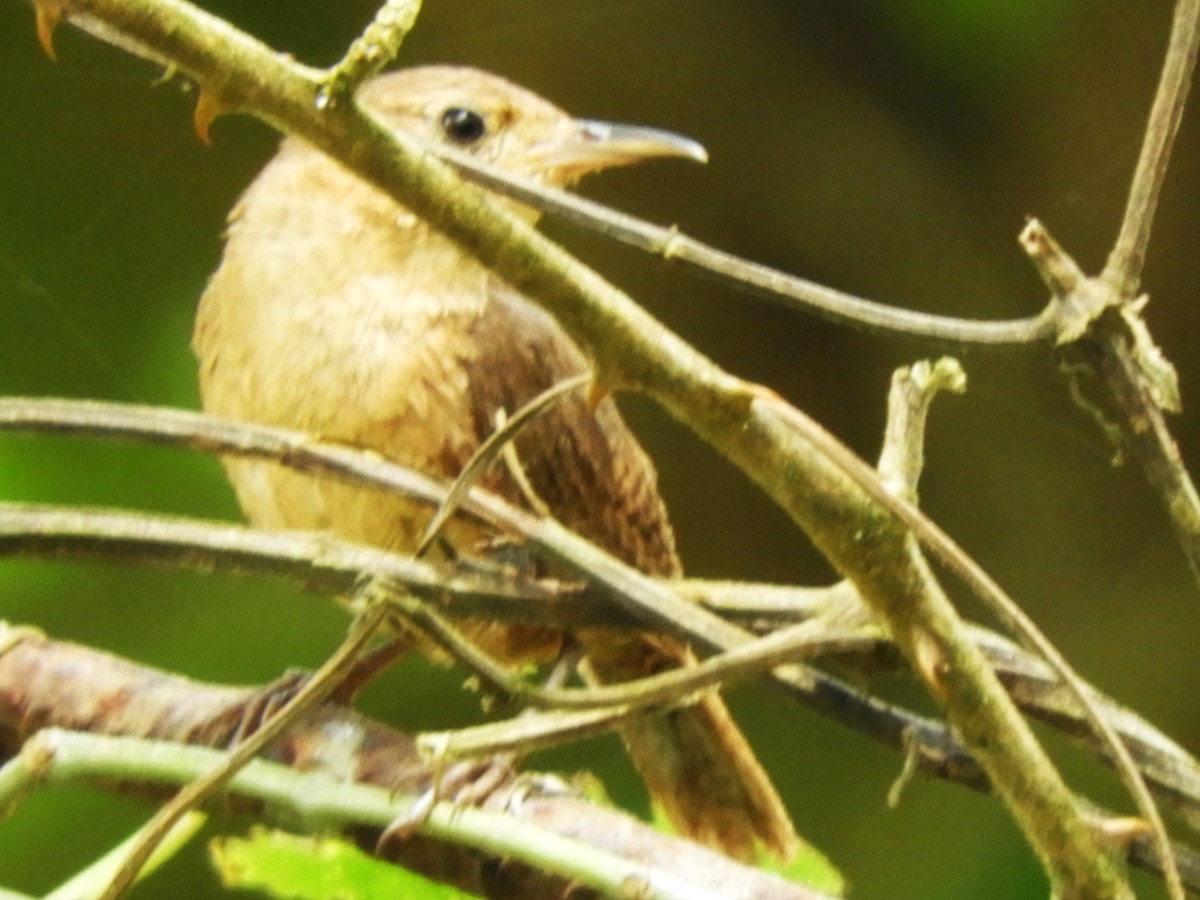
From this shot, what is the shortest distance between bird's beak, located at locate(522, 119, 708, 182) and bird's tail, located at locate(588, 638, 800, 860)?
0.61 m

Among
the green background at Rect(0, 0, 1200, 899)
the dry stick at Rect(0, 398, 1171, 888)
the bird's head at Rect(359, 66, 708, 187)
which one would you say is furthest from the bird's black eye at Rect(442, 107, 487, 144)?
the dry stick at Rect(0, 398, 1171, 888)

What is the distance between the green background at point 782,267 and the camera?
1.55m

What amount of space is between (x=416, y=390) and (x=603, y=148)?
1.59 feet

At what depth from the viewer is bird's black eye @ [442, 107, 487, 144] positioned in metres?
1.50

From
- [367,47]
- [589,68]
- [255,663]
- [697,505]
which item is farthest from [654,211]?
[367,47]

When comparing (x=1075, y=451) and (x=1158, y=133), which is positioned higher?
(x=1075, y=451)

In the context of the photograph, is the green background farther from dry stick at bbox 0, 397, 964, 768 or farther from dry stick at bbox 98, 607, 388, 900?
dry stick at bbox 98, 607, 388, 900

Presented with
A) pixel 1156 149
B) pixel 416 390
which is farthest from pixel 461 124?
pixel 1156 149

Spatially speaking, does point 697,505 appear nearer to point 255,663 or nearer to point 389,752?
point 255,663

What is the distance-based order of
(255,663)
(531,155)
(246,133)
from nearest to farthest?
(531,155) → (246,133) → (255,663)

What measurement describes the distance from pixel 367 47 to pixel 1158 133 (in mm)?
535

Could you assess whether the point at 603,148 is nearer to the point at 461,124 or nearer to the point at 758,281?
the point at 461,124

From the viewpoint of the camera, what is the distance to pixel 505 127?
5.04 feet

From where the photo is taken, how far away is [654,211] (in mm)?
1833
